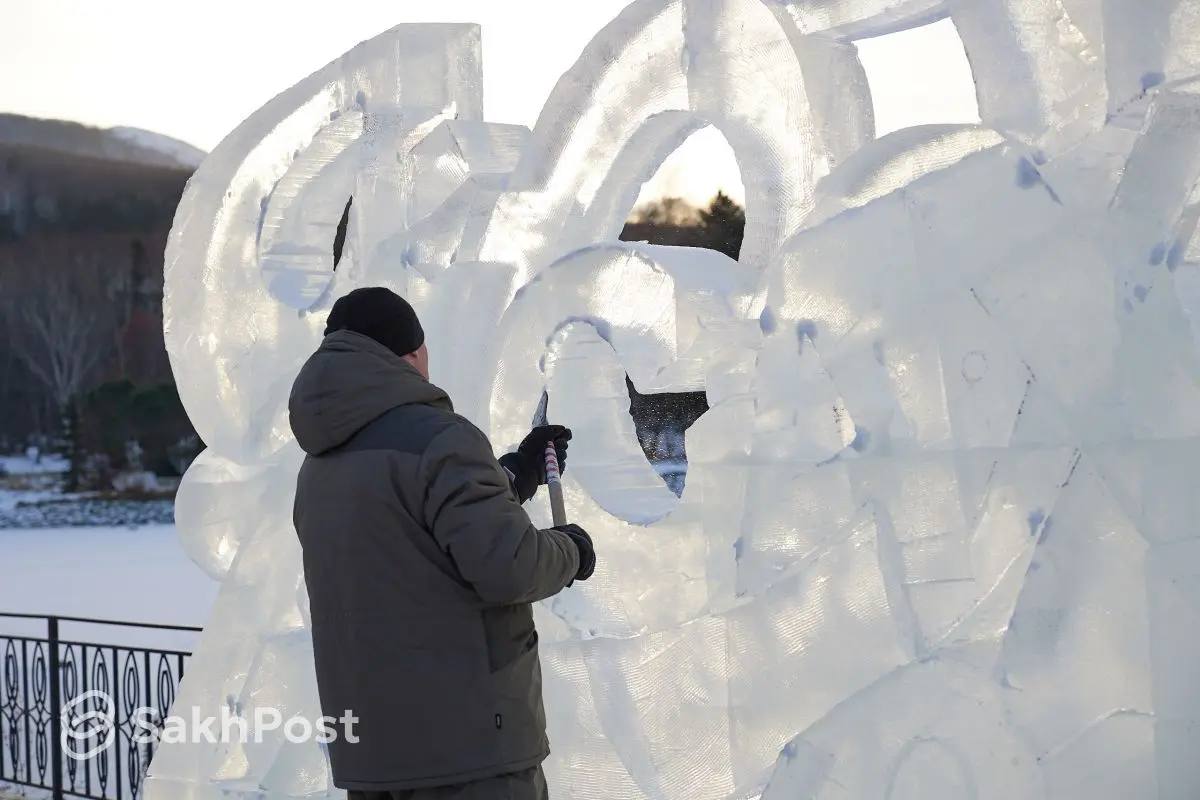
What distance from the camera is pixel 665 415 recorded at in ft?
30.8

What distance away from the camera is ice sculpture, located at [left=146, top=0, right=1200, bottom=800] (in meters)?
2.33

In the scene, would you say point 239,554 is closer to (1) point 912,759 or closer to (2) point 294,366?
(2) point 294,366

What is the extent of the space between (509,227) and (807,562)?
4.36 ft

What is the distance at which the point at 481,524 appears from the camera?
2.27 m

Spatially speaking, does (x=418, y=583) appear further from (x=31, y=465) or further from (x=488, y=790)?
(x=31, y=465)

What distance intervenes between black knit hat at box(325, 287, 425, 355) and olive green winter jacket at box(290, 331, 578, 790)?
0.22ft

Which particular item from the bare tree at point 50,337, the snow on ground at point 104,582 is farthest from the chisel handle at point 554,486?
the bare tree at point 50,337

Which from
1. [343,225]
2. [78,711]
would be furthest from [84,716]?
[343,225]

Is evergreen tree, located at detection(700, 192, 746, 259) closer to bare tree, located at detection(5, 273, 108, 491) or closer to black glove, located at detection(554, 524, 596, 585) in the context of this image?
black glove, located at detection(554, 524, 596, 585)

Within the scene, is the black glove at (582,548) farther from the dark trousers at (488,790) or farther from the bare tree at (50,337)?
the bare tree at (50,337)

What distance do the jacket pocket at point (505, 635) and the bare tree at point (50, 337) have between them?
2450 cm

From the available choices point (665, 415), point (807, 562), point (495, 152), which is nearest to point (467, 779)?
point (807, 562)

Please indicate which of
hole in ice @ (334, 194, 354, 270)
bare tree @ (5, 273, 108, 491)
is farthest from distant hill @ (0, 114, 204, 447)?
hole in ice @ (334, 194, 354, 270)

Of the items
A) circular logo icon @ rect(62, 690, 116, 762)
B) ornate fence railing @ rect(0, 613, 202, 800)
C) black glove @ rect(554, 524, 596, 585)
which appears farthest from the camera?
circular logo icon @ rect(62, 690, 116, 762)
